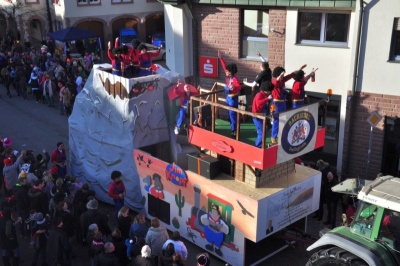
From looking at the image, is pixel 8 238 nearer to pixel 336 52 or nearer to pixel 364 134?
pixel 364 134

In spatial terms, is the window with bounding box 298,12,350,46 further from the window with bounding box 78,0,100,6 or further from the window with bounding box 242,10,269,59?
the window with bounding box 78,0,100,6

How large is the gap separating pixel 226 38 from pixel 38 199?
24.8 feet

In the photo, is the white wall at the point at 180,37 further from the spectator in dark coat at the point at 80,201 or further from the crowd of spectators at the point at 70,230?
the spectator in dark coat at the point at 80,201

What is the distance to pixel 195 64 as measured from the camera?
16.0 meters

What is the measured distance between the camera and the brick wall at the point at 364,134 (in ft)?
41.4

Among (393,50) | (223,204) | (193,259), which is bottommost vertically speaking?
(193,259)

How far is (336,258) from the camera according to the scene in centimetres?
759

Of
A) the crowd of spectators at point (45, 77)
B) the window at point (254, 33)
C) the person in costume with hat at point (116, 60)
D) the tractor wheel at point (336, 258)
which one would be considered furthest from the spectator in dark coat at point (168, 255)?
the crowd of spectators at point (45, 77)

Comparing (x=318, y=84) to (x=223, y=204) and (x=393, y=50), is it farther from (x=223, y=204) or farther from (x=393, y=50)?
(x=223, y=204)

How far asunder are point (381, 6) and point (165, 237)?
7.66m

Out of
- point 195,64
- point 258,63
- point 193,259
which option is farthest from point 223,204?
point 195,64

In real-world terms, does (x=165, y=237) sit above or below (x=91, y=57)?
below

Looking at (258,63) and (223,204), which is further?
(258,63)

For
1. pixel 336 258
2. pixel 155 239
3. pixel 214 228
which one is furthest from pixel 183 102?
pixel 336 258
